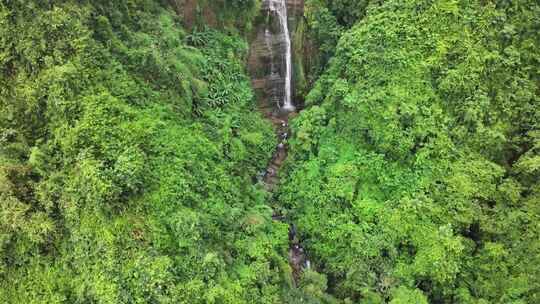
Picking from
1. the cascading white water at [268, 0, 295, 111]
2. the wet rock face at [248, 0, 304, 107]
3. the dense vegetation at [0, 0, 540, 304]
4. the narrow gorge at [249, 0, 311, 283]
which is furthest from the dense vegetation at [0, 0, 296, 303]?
the cascading white water at [268, 0, 295, 111]

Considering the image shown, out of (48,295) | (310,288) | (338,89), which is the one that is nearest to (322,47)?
(338,89)

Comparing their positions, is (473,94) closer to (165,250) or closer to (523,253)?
(523,253)

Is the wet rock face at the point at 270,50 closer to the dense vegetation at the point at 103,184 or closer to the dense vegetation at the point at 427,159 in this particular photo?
the dense vegetation at the point at 427,159

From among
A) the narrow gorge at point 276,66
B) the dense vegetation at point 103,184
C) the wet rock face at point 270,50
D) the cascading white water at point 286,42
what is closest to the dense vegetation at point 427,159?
the narrow gorge at point 276,66

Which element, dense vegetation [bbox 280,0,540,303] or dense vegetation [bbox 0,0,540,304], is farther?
dense vegetation [bbox 280,0,540,303]

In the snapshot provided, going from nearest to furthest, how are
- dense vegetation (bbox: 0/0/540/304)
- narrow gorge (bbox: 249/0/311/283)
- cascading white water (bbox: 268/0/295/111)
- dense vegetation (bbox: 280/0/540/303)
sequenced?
dense vegetation (bbox: 0/0/540/304)
dense vegetation (bbox: 280/0/540/303)
narrow gorge (bbox: 249/0/311/283)
cascading white water (bbox: 268/0/295/111)

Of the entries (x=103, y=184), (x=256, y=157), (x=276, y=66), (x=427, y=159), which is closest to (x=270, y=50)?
(x=276, y=66)

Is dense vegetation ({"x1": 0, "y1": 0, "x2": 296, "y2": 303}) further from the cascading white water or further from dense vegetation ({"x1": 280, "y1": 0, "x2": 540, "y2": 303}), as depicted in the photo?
the cascading white water
